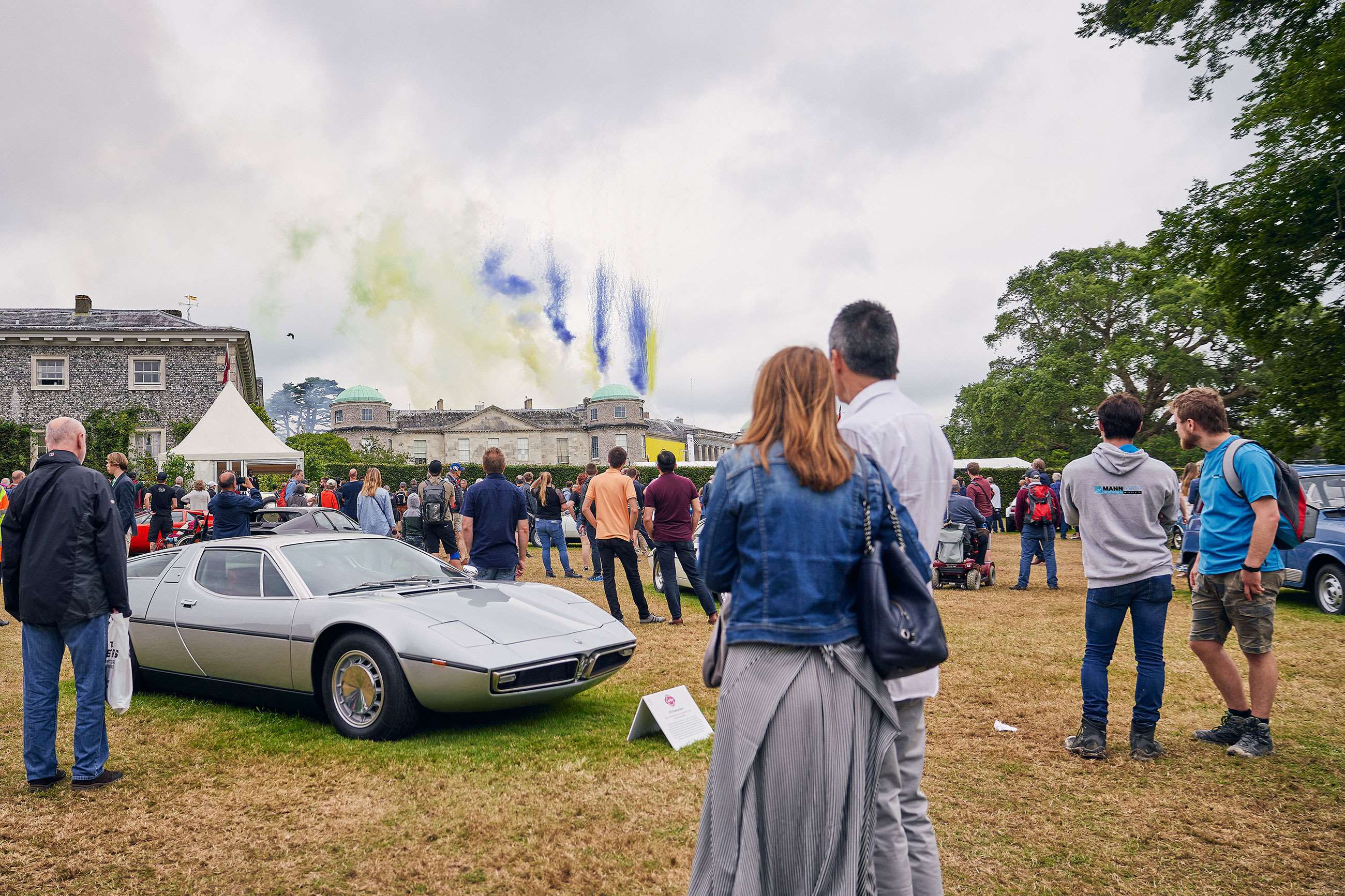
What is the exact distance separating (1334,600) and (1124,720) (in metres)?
6.51

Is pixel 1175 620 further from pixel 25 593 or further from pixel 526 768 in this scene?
pixel 25 593

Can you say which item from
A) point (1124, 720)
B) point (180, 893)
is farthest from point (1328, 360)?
point (180, 893)

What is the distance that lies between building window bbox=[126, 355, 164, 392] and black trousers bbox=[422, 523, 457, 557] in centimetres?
2945

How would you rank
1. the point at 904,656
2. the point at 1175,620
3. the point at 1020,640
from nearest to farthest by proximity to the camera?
the point at 904,656, the point at 1020,640, the point at 1175,620

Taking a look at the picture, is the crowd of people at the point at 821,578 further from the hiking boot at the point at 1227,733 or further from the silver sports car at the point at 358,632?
the silver sports car at the point at 358,632

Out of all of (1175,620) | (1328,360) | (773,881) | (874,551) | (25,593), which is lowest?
(1175,620)

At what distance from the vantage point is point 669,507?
932cm

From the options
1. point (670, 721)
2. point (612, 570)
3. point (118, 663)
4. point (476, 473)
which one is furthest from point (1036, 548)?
point (476, 473)

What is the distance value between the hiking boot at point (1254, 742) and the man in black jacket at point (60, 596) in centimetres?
636

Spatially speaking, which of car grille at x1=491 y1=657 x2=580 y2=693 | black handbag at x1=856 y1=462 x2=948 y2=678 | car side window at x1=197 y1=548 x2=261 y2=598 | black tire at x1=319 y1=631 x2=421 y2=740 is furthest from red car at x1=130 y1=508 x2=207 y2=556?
black handbag at x1=856 y1=462 x2=948 y2=678

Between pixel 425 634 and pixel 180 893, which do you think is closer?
pixel 180 893

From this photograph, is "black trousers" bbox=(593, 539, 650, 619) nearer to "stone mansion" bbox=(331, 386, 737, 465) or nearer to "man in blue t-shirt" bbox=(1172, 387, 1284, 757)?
"man in blue t-shirt" bbox=(1172, 387, 1284, 757)

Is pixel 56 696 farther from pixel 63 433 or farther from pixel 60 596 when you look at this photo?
pixel 63 433

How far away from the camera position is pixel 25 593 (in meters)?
4.33
